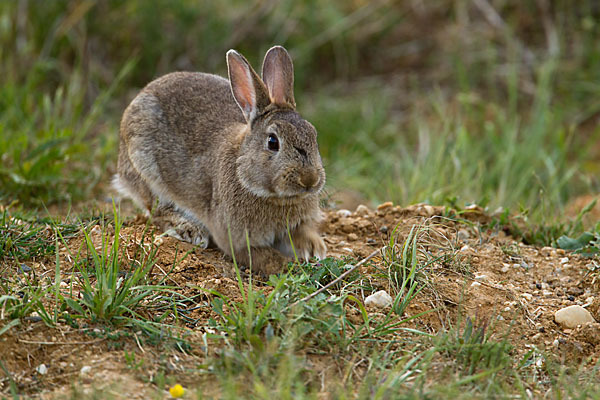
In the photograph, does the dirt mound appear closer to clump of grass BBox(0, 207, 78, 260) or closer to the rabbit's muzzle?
clump of grass BBox(0, 207, 78, 260)

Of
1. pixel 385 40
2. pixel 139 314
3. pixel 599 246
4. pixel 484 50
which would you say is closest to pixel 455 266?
pixel 599 246

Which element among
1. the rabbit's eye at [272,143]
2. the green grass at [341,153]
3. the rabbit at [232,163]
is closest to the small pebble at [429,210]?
the green grass at [341,153]

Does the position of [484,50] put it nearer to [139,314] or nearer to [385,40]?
[385,40]

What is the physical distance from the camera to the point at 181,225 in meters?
4.65

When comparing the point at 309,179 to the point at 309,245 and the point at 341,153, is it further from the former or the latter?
the point at 341,153

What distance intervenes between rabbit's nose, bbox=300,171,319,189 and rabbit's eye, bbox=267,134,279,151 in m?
0.29

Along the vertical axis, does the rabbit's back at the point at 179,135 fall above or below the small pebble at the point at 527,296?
above

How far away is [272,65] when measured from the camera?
439cm

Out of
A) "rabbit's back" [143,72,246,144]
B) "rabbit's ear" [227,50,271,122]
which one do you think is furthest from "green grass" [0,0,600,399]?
"rabbit's ear" [227,50,271,122]

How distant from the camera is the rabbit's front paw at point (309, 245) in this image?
418 cm

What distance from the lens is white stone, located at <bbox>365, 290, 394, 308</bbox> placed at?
360 cm

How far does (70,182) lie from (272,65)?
6.50 ft

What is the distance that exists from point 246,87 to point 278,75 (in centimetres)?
21

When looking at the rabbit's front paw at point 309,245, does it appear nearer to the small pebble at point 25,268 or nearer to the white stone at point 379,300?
the white stone at point 379,300
